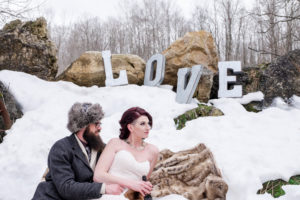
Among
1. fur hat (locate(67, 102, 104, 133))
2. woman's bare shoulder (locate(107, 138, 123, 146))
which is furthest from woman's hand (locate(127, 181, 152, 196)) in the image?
fur hat (locate(67, 102, 104, 133))

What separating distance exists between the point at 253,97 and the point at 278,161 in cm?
411

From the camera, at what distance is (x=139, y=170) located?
2131 millimetres

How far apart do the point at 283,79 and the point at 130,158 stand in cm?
623

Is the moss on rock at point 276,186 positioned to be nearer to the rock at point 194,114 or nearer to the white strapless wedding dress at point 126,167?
the white strapless wedding dress at point 126,167

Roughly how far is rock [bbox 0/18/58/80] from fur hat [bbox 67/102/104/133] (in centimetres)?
615

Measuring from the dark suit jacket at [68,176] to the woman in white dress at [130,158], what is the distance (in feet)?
0.37

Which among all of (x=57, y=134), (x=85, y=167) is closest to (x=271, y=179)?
(x=85, y=167)

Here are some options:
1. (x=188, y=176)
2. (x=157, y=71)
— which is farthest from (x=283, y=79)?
(x=188, y=176)

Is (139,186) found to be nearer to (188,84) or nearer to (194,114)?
(194,114)

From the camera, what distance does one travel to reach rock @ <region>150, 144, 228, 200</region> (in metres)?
2.68

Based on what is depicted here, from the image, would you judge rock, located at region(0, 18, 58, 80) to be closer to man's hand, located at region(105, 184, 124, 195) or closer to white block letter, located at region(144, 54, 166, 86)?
white block letter, located at region(144, 54, 166, 86)

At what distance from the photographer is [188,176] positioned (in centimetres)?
281

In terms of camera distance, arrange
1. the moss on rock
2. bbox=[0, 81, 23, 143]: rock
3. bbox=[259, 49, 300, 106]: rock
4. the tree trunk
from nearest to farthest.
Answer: the moss on rock → the tree trunk → bbox=[0, 81, 23, 143]: rock → bbox=[259, 49, 300, 106]: rock

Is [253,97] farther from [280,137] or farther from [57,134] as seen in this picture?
[57,134]
